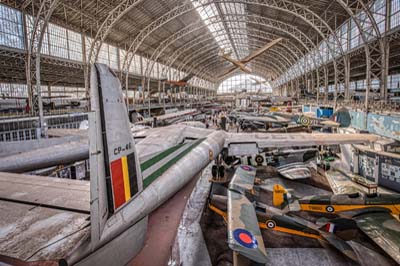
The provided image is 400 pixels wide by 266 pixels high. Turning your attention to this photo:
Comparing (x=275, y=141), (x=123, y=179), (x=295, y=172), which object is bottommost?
(x=295, y=172)

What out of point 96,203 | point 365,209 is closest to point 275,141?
point 365,209

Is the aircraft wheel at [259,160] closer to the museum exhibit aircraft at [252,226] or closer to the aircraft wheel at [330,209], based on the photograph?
the museum exhibit aircraft at [252,226]

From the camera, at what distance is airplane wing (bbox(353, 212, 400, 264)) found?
6.13m

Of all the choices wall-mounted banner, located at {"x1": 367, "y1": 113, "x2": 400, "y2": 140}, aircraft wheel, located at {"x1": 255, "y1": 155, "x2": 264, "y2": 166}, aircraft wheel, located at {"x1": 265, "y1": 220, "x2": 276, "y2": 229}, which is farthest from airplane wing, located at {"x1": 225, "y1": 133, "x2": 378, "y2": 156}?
aircraft wheel, located at {"x1": 265, "y1": 220, "x2": 276, "y2": 229}

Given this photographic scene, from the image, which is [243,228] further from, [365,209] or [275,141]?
[275,141]

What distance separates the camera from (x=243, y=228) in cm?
621

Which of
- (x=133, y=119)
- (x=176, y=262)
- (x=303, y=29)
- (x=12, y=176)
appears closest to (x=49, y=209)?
(x=12, y=176)

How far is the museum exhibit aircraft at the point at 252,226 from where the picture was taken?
17.7ft

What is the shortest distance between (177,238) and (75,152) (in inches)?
188

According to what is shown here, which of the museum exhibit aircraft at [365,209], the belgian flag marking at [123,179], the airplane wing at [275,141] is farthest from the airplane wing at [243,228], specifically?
the airplane wing at [275,141]

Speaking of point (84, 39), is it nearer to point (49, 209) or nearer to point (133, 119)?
point (133, 119)

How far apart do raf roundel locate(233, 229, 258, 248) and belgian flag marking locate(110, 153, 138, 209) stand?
3016mm

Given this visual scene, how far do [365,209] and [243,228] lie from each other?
4.97 meters

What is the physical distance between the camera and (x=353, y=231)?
271 inches
